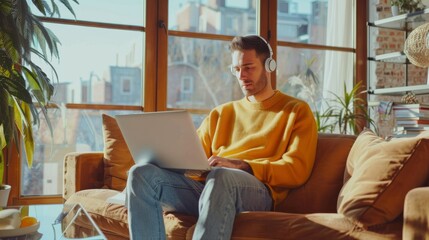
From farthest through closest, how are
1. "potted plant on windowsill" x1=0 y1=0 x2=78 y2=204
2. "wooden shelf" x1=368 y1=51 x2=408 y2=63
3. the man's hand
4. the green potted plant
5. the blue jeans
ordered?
the green potted plant < "wooden shelf" x1=368 y1=51 x2=408 y2=63 < "potted plant on windowsill" x1=0 y1=0 x2=78 y2=204 < the man's hand < the blue jeans

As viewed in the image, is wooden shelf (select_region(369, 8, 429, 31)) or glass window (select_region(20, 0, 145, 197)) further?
wooden shelf (select_region(369, 8, 429, 31))

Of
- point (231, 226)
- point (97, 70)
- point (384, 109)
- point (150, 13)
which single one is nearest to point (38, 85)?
point (97, 70)

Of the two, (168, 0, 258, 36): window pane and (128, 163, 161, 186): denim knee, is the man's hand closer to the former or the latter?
(128, 163, 161, 186): denim knee

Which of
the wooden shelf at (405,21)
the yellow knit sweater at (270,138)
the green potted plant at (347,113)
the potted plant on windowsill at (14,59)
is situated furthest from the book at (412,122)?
the potted plant on windowsill at (14,59)

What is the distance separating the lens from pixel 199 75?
185 inches

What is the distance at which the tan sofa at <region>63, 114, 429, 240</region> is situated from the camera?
180 centimetres

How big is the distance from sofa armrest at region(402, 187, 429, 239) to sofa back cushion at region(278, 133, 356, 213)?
0.69 meters

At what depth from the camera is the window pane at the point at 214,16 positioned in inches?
180

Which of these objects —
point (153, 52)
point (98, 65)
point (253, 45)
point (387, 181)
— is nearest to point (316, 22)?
point (153, 52)

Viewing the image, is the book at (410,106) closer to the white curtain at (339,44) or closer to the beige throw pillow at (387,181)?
the white curtain at (339,44)

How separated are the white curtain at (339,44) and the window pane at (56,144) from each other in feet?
6.92

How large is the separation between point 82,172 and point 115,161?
7.5 inches

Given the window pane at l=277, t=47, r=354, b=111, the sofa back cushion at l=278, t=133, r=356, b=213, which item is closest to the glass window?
the window pane at l=277, t=47, r=354, b=111

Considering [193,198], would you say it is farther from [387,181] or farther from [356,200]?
A: [387,181]
